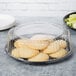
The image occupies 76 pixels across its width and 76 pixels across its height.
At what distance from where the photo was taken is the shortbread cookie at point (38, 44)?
0.98 meters

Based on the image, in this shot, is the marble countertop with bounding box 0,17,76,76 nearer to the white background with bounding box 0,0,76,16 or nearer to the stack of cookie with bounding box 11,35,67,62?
the stack of cookie with bounding box 11,35,67,62

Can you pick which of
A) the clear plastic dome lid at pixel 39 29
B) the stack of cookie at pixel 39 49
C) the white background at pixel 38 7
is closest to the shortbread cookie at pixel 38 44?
the stack of cookie at pixel 39 49

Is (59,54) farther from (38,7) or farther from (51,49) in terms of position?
(38,7)

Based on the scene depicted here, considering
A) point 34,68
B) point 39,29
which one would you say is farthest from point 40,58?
point 39,29

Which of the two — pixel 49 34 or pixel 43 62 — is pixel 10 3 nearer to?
pixel 49 34

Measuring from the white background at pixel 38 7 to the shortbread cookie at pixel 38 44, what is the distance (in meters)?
0.89

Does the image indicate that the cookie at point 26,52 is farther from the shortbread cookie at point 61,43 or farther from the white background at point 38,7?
the white background at point 38,7

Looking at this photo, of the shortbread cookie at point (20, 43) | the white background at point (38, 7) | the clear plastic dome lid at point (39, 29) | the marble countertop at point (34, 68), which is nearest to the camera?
→ the marble countertop at point (34, 68)

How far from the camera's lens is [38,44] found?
39.1 inches

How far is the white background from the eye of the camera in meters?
1.85

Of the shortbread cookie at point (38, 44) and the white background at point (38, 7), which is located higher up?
the shortbread cookie at point (38, 44)

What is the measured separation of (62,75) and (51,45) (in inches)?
5.9

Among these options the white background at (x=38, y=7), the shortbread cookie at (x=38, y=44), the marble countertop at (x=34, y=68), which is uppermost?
the shortbread cookie at (x=38, y=44)

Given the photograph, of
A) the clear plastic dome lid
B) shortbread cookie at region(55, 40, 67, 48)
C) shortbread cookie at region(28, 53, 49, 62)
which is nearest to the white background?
the clear plastic dome lid
